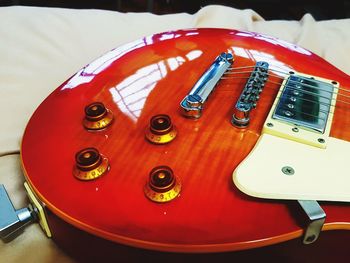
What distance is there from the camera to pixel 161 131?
0.60 meters

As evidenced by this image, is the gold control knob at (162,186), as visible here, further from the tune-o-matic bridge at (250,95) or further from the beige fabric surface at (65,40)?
the beige fabric surface at (65,40)

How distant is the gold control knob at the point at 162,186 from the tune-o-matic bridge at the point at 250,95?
17 cm

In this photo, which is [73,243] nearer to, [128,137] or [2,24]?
[128,137]

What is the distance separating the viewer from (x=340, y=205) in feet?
1.72

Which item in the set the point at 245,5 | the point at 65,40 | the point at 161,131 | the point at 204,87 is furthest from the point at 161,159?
the point at 245,5

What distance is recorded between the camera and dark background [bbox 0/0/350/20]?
5.89 ft

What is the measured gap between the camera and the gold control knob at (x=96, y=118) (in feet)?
2.05

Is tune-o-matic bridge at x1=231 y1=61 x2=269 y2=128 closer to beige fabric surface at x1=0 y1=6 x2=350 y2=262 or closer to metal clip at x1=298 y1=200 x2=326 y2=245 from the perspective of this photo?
metal clip at x1=298 y1=200 x2=326 y2=245

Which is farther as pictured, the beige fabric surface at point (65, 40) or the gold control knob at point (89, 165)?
the beige fabric surface at point (65, 40)

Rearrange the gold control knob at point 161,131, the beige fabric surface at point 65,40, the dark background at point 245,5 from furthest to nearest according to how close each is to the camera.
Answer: the dark background at point 245,5, the beige fabric surface at point 65,40, the gold control knob at point 161,131

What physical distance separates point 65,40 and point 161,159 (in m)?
0.63

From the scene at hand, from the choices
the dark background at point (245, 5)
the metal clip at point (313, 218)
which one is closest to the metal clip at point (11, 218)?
the metal clip at point (313, 218)

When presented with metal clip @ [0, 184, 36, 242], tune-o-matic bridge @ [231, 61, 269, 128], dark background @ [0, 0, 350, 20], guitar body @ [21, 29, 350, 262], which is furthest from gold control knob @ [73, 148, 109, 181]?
dark background @ [0, 0, 350, 20]

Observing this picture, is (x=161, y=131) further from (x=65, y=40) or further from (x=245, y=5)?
(x=245, y=5)
